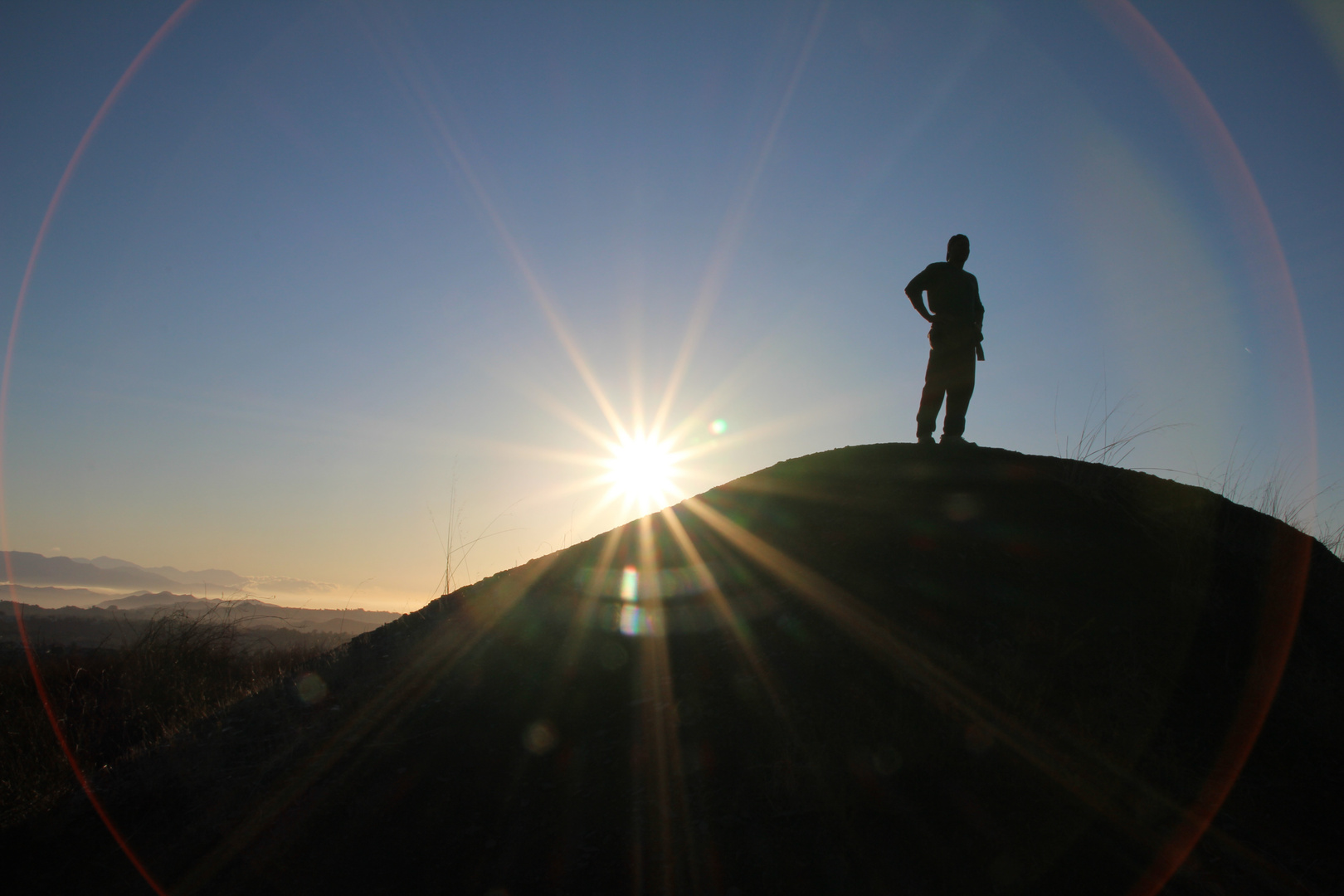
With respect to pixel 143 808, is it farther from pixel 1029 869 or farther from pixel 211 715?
pixel 1029 869

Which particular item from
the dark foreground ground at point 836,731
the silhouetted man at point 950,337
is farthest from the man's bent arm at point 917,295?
the dark foreground ground at point 836,731

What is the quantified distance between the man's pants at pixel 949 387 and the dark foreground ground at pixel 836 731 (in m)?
1.05

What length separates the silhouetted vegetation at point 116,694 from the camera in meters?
5.45

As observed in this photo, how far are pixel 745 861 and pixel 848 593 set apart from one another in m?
2.10

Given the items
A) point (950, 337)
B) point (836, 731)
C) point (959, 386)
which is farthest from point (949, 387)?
point (836, 731)

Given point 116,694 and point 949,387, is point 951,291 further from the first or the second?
point 116,694

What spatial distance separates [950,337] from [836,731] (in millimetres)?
4728

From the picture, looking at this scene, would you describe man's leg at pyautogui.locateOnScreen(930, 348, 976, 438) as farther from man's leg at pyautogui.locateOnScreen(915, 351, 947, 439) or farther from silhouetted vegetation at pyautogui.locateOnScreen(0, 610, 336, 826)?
silhouetted vegetation at pyautogui.locateOnScreen(0, 610, 336, 826)

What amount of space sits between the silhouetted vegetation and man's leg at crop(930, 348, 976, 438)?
7.13m

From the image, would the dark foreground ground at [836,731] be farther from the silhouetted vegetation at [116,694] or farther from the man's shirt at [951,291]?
the man's shirt at [951,291]

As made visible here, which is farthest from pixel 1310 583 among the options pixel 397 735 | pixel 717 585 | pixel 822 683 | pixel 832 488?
pixel 397 735

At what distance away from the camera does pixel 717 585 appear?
5.04 m

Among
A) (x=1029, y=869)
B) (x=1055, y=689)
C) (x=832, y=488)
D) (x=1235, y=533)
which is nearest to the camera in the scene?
(x=1029, y=869)

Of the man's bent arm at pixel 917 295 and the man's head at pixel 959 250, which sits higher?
the man's head at pixel 959 250
